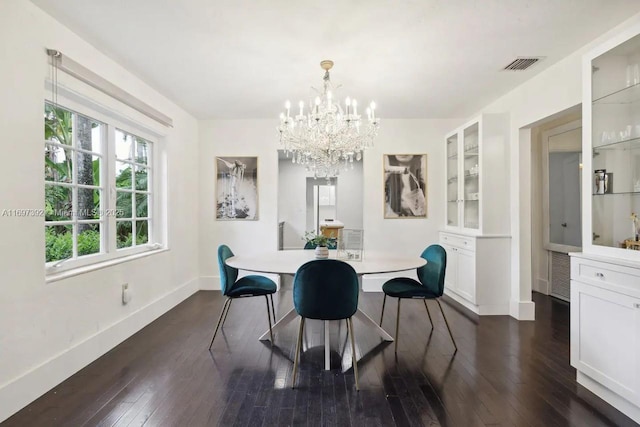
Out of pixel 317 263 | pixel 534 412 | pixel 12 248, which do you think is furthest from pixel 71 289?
pixel 534 412

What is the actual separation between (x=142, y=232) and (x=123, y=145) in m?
0.97

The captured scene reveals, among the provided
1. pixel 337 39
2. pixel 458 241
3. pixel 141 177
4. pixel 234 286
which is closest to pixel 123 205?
pixel 141 177

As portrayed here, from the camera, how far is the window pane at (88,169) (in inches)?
105

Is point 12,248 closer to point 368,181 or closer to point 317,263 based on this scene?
point 317,263

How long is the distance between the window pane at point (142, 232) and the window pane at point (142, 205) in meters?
0.09

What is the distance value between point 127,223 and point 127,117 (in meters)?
1.06

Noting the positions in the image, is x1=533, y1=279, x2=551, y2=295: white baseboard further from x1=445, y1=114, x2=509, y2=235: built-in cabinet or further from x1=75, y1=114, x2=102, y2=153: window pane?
x1=75, y1=114, x2=102, y2=153: window pane

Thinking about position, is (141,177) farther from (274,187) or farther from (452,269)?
(452,269)

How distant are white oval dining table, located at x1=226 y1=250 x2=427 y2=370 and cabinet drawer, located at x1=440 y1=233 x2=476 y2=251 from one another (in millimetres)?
1131

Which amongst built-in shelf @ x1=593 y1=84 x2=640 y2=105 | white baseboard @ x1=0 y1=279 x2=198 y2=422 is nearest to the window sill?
white baseboard @ x1=0 y1=279 x2=198 y2=422

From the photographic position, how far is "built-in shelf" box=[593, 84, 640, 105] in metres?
2.04

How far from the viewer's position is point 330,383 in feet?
7.32

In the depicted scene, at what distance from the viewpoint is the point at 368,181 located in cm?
486

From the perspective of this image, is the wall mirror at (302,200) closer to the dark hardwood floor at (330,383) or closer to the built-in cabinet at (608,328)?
the dark hardwood floor at (330,383)
